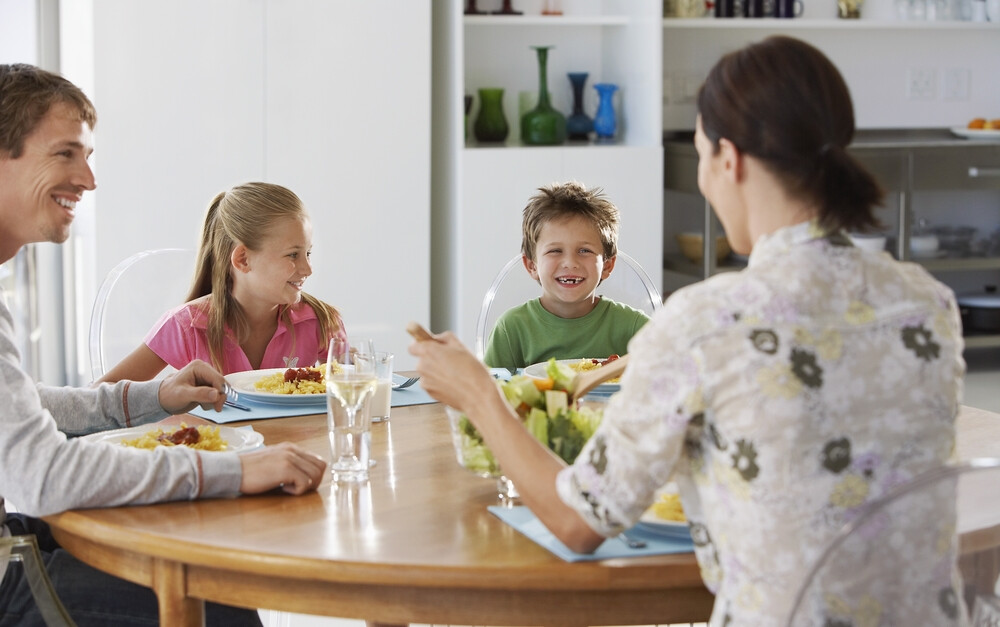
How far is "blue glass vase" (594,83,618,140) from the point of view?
4488 mm

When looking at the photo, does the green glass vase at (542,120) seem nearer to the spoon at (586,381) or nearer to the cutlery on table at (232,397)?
the cutlery on table at (232,397)

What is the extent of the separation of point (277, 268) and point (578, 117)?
91.6 inches

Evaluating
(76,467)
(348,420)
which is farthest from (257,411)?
(76,467)

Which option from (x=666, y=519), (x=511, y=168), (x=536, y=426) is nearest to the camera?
(x=666, y=519)

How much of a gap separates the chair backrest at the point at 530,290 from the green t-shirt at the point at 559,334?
0.20 feet

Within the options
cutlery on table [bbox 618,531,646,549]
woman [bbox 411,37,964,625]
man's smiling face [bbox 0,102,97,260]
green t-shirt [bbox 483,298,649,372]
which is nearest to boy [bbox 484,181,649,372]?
green t-shirt [bbox 483,298,649,372]

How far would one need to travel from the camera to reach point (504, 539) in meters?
1.27

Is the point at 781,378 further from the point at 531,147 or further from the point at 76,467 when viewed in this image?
the point at 531,147

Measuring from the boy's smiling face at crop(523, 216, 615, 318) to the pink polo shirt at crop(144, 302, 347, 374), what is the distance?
1.54ft

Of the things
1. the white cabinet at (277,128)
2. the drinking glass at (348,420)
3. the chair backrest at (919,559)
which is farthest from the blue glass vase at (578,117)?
the chair backrest at (919,559)

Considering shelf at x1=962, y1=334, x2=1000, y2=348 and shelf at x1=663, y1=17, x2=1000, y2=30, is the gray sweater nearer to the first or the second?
shelf at x1=663, y1=17, x2=1000, y2=30

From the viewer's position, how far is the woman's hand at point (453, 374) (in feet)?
4.33

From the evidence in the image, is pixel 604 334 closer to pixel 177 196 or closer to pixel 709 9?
pixel 177 196

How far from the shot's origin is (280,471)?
1430mm
